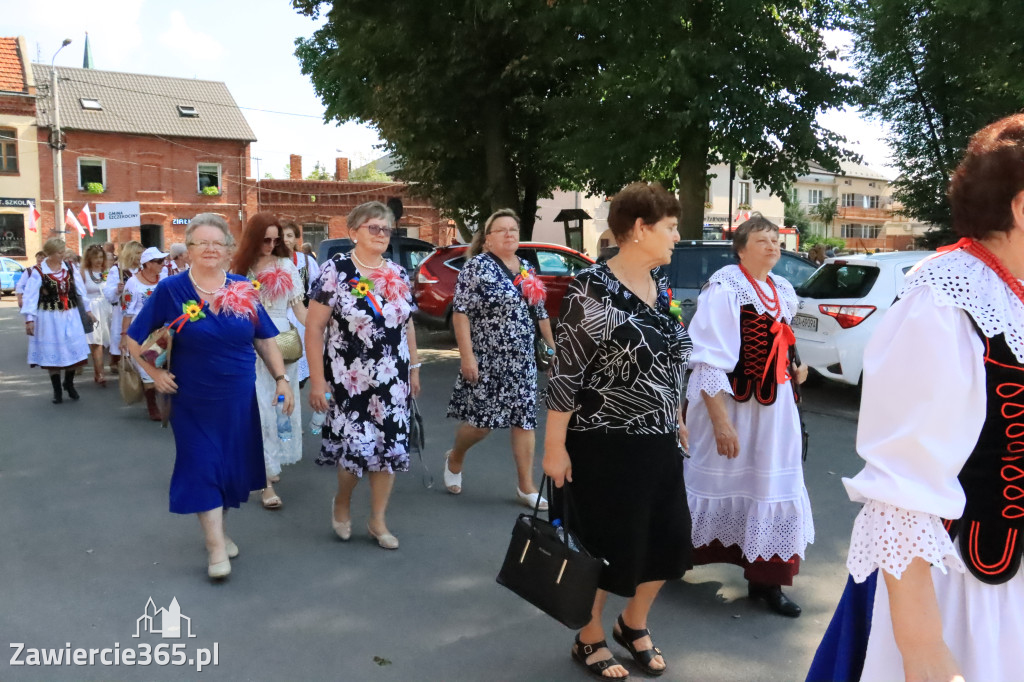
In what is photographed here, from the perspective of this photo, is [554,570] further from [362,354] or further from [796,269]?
[796,269]

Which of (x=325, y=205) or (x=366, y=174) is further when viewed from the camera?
(x=366, y=174)

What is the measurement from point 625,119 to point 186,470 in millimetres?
11085

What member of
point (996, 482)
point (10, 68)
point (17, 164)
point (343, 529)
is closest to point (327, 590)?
point (343, 529)

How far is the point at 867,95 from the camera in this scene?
1438cm

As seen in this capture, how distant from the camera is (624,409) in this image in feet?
11.1

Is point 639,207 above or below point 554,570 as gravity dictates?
above

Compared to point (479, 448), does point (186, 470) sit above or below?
above

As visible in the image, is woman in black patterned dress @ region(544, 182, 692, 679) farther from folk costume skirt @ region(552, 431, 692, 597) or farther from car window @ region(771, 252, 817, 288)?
car window @ region(771, 252, 817, 288)

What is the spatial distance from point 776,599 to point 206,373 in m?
3.16

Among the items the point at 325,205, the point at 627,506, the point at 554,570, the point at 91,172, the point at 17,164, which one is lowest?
the point at 554,570

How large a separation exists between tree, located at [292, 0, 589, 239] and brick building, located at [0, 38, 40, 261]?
2609 cm

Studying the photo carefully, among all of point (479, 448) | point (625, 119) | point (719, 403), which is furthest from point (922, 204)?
point (719, 403)

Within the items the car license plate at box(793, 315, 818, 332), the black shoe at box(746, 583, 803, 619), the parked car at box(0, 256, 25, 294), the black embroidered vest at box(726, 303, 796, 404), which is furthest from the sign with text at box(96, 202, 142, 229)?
the black shoe at box(746, 583, 803, 619)

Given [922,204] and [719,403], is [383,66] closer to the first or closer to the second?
[922,204]
